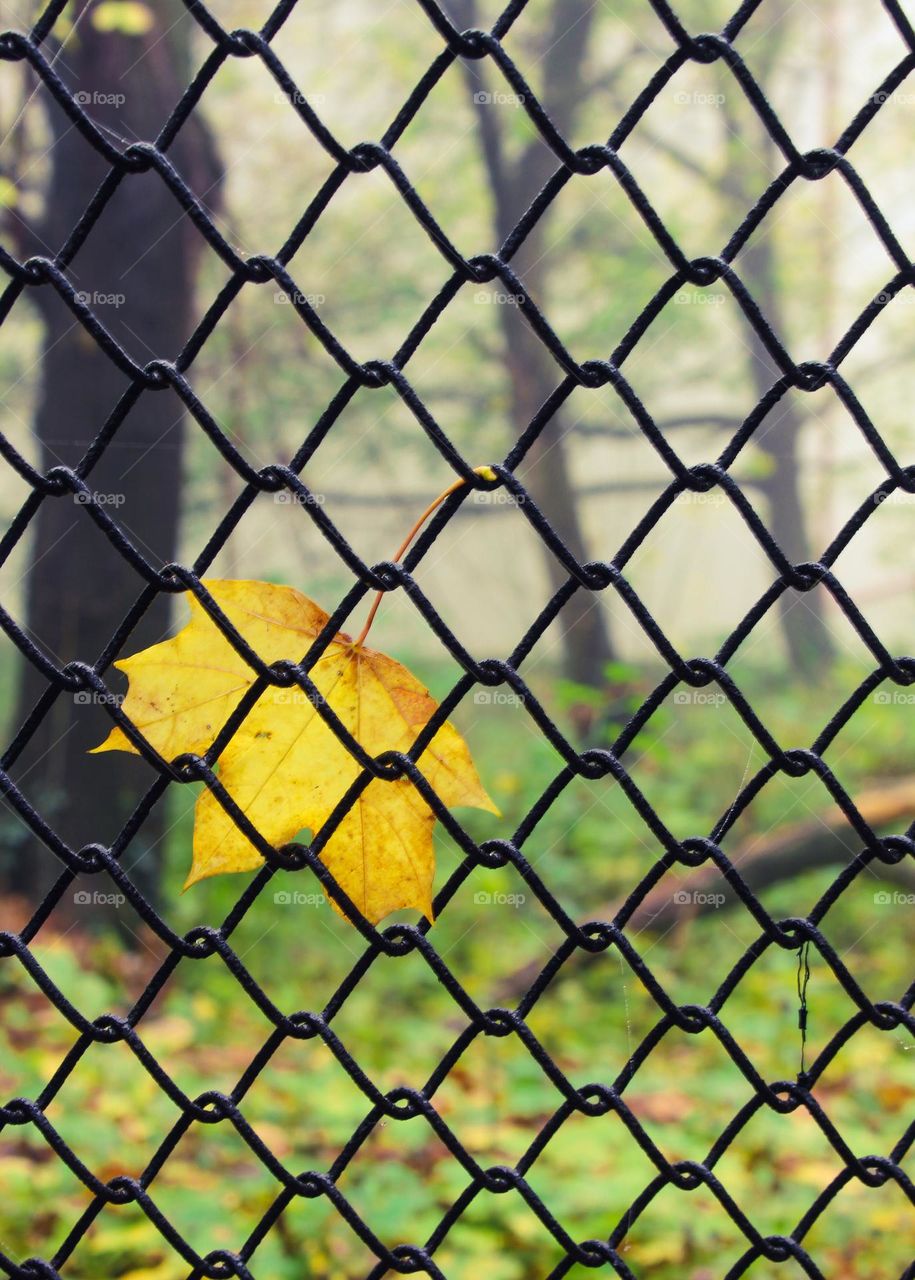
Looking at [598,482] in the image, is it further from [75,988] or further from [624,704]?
[75,988]

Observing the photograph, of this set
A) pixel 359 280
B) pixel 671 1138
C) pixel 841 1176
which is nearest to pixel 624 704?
pixel 671 1138

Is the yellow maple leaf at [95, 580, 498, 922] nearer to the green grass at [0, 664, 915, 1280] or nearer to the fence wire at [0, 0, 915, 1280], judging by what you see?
the fence wire at [0, 0, 915, 1280]

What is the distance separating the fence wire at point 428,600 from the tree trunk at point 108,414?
2.13 m

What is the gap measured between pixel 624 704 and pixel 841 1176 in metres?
3.30

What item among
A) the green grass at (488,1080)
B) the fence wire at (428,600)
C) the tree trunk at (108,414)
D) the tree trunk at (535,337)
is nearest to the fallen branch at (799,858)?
the green grass at (488,1080)

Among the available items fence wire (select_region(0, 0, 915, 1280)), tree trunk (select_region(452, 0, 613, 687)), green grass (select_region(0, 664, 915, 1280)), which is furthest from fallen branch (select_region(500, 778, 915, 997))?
fence wire (select_region(0, 0, 915, 1280))

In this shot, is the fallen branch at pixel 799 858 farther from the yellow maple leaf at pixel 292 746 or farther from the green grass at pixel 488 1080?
the yellow maple leaf at pixel 292 746

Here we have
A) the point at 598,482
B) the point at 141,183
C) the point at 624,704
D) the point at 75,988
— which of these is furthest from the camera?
the point at 598,482

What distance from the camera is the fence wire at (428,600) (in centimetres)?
81

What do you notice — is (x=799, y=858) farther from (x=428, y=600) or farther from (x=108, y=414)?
(x=428, y=600)

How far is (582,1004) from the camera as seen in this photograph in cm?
351

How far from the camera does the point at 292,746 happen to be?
922mm

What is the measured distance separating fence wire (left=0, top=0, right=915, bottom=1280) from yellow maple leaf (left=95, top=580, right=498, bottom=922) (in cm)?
2

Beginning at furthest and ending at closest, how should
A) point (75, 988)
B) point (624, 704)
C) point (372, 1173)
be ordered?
1. point (624, 704)
2. point (75, 988)
3. point (372, 1173)
